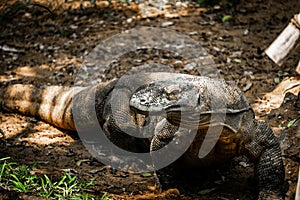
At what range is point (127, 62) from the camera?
22.3 ft

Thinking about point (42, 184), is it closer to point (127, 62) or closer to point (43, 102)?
point (43, 102)

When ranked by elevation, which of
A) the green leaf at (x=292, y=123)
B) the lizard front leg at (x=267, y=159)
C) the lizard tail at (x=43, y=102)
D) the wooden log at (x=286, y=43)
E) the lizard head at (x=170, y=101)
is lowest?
the lizard tail at (x=43, y=102)

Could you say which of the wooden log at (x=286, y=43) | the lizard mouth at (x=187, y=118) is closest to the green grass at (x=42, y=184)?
the lizard mouth at (x=187, y=118)

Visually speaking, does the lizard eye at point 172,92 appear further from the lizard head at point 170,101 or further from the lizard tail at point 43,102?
the lizard tail at point 43,102

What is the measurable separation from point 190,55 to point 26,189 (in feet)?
10.7

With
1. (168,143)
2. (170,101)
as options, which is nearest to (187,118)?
(170,101)

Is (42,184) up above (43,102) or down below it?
above

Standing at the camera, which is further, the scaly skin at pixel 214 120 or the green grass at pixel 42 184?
the green grass at pixel 42 184

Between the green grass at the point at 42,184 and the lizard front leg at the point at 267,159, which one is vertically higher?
the lizard front leg at the point at 267,159

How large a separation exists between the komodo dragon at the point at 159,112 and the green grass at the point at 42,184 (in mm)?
649

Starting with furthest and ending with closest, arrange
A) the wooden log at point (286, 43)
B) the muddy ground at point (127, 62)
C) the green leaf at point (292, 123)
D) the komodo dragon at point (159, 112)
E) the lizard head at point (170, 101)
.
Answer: the green leaf at point (292, 123), the muddy ground at point (127, 62), the komodo dragon at point (159, 112), the lizard head at point (170, 101), the wooden log at point (286, 43)

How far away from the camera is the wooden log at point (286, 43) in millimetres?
3297

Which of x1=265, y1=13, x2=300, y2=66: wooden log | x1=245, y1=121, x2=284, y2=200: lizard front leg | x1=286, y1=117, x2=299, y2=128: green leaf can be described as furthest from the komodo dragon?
x1=286, y1=117, x2=299, y2=128: green leaf

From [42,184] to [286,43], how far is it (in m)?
2.07
